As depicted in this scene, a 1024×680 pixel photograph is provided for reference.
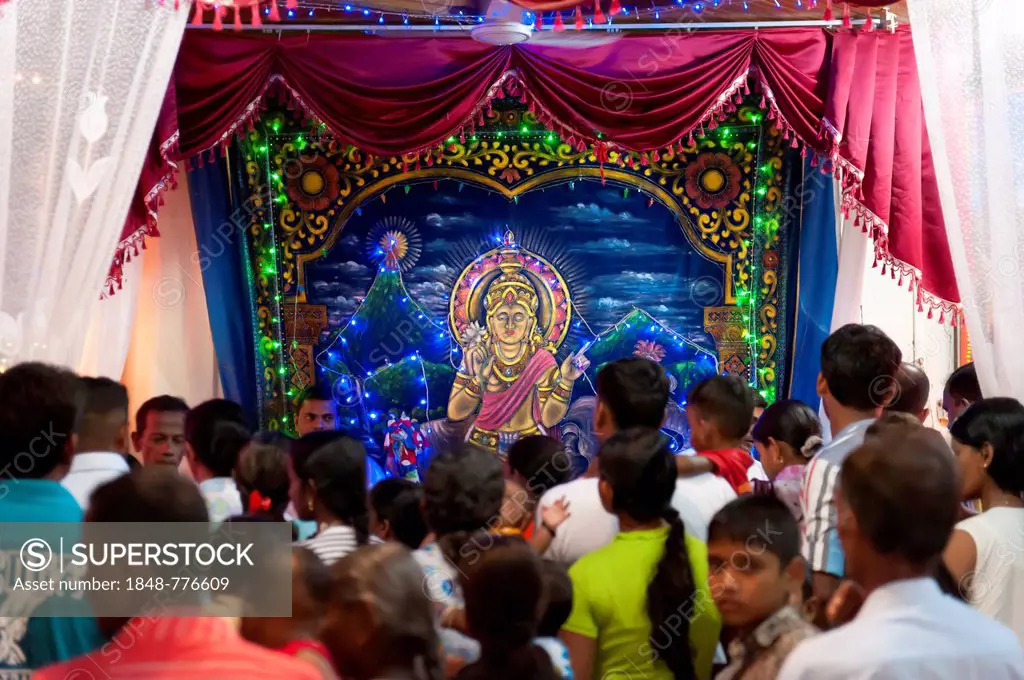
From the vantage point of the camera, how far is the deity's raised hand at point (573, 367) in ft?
21.4

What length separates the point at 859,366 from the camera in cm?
296

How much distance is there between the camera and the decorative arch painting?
6508mm

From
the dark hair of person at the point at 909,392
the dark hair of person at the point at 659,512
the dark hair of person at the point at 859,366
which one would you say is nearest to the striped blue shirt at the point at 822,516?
the dark hair of person at the point at 859,366

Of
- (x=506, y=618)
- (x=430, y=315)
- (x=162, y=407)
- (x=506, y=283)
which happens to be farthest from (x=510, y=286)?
(x=506, y=618)

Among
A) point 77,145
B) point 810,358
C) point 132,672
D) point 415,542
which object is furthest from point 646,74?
point 132,672

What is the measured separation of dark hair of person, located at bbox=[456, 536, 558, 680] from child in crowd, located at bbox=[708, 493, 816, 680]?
35 centimetres

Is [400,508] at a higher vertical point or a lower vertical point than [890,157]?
lower

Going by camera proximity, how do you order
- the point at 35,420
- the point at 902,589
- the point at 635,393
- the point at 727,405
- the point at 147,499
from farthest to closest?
the point at 727,405, the point at 635,393, the point at 35,420, the point at 147,499, the point at 902,589

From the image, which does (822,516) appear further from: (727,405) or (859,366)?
(727,405)

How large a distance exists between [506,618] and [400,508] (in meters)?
1.06

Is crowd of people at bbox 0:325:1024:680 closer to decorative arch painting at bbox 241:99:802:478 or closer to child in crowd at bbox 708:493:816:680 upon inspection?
child in crowd at bbox 708:493:816:680

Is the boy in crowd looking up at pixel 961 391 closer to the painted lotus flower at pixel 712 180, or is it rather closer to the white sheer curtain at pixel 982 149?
the white sheer curtain at pixel 982 149

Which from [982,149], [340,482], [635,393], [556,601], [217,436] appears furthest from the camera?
[982,149]

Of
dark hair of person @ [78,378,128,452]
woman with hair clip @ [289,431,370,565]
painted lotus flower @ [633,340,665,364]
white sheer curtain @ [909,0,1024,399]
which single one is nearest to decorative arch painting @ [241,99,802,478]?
painted lotus flower @ [633,340,665,364]
